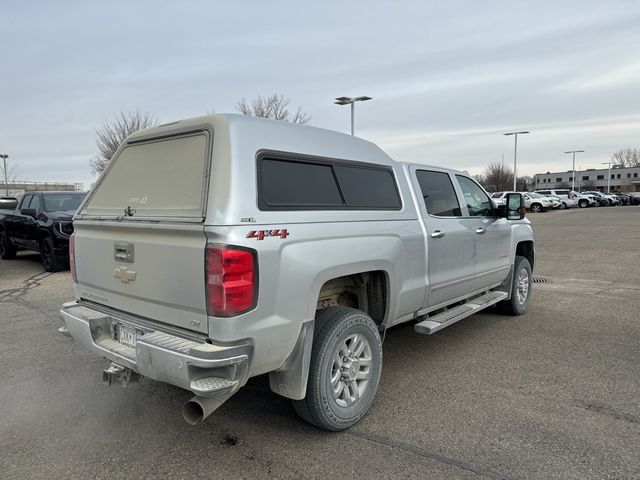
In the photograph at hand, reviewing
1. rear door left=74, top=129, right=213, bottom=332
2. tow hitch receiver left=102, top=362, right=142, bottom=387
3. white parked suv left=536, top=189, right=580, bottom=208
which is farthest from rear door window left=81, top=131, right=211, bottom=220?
white parked suv left=536, top=189, right=580, bottom=208

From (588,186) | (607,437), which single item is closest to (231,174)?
(607,437)

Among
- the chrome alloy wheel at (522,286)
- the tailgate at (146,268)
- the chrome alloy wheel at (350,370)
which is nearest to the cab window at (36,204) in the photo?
the tailgate at (146,268)

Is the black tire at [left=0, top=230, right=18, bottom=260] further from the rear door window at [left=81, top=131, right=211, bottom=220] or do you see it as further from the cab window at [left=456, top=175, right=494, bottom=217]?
the cab window at [left=456, top=175, right=494, bottom=217]

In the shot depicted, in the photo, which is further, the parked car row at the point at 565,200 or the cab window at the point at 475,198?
the parked car row at the point at 565,200

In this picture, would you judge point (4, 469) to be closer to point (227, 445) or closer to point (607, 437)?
point (227, 445)

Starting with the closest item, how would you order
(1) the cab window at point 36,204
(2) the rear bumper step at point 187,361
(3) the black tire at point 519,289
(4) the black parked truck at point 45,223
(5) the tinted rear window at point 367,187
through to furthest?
(2) the rear bumper step at point 187,361 → (5) the tinted rear window at point 367,187 → (3) the black tire at point 519,289 → (4) the black parked truck at point 45,223 → (1) the cab window at point 36,204

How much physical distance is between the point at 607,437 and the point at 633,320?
3484 millimetres

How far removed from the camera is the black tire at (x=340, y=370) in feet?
10.3

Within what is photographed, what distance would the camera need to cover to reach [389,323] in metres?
3.93

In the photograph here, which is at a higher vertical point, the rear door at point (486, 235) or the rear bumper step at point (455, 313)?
the rear door at point (486, 235)

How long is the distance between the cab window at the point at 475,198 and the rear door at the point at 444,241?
0.96 ft

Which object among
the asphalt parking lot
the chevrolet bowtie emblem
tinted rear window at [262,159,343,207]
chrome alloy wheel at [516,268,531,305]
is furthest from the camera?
A: chrome alloy wheel at [516,268,531,305]

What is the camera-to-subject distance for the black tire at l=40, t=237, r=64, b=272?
33.1ft

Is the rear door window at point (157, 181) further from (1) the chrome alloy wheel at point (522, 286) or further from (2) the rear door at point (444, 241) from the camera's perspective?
(1) the chrome alloy wheel at point (522, 286)
